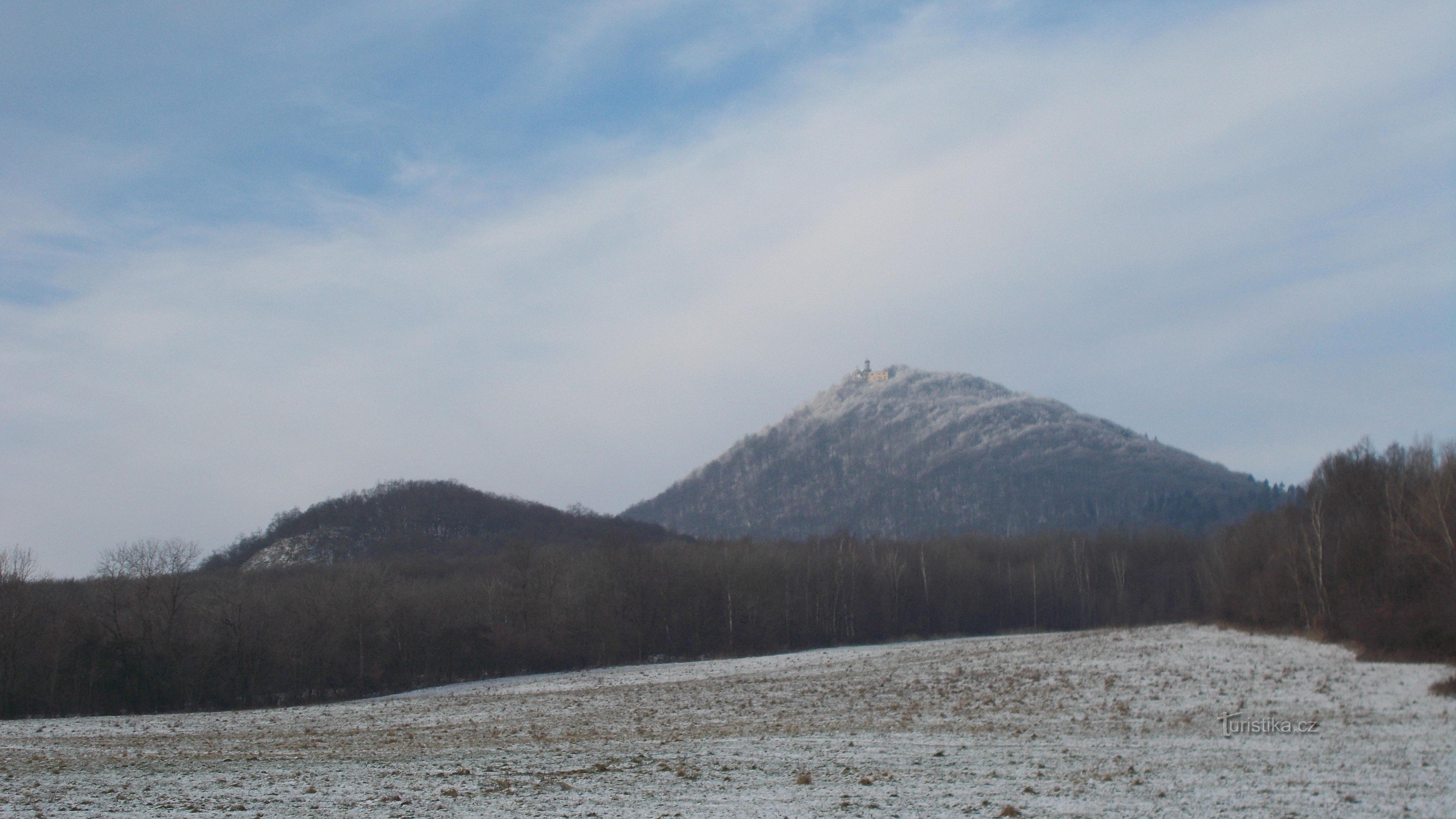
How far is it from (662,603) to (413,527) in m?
93.1

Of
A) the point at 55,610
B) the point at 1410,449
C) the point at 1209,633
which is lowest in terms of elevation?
the point at 1209,633

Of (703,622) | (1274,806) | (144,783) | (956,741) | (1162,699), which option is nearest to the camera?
(1274,806)

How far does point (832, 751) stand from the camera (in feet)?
80.8

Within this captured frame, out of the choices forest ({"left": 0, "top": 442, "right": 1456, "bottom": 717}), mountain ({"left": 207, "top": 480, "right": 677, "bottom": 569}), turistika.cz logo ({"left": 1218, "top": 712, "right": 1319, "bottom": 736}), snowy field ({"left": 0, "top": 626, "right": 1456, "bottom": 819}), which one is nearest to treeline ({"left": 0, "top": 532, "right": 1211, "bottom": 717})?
forest ({"left": 0, "top": 442, "right": 1456, "bottom": 717})

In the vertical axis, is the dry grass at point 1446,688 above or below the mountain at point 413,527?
below

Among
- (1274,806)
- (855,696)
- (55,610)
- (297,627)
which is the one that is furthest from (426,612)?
(1274,806)

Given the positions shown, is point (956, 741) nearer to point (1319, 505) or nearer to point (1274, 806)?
point (1274, 806)

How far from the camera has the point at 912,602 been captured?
114250 mm

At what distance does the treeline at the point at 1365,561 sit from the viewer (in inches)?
1740

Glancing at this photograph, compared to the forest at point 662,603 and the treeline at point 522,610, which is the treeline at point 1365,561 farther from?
the treeline at point 522,610

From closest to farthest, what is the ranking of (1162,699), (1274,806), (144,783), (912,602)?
1. (1274,806)
2. (144,783)
3. (1162,699)
4. (912,602)

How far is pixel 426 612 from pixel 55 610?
25039mm

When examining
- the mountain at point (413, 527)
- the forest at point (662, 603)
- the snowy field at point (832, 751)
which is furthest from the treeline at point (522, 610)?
the mountain at point (413, 527)

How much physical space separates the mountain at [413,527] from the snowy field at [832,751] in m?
105
